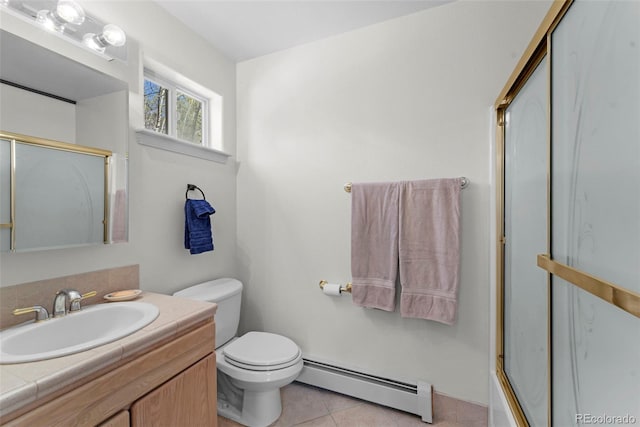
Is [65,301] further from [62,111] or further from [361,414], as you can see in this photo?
[361,414]

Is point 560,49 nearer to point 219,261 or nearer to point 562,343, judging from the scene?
point 562,343

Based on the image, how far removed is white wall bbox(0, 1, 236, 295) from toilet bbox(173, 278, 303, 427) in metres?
0.22

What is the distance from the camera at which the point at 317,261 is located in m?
1.91

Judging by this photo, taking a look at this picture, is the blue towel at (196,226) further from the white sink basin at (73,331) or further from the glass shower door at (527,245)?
the glass shower door at (527,245)

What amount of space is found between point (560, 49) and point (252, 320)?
7.06ft

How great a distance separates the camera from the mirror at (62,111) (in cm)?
106

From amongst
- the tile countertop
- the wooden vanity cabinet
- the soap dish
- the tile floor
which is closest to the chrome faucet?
the soap dish

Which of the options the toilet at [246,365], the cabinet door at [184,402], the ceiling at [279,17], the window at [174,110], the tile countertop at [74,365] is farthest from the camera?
the window at [174,110]

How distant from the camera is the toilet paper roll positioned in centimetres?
178

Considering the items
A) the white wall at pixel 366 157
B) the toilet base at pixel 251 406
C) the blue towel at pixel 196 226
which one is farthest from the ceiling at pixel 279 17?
the toilet base at pixel 251 406

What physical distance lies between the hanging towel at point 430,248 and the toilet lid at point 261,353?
672 mm

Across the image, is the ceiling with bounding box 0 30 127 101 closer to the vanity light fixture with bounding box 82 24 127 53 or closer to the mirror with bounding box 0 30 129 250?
the mirror with bounding box 0 30 129 250

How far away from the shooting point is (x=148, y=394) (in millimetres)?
969

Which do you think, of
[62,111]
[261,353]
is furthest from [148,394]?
[62,111]
